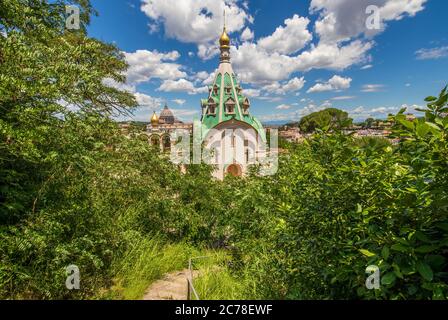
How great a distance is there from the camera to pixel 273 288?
12.9ft

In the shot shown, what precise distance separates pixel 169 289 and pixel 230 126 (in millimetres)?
22542

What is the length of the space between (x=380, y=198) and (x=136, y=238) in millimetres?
5344

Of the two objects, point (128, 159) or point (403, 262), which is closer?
point (403, 262)

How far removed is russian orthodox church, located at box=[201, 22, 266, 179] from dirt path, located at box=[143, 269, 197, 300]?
19.9 m

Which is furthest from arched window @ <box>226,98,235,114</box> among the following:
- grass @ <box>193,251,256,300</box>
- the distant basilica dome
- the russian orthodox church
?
the distant basilica dome

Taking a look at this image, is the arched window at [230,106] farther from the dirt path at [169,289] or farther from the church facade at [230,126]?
the dirt path at [169,289]

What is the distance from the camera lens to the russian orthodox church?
2670 centimetres

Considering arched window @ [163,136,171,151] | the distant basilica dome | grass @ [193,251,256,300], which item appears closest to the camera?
grass @ [193,251,256,300]

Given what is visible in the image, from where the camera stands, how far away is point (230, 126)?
2688 centimetres

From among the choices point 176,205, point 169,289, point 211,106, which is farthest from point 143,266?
point 211,106

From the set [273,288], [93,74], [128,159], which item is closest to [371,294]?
[273,288]

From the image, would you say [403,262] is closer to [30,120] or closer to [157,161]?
[30,120]

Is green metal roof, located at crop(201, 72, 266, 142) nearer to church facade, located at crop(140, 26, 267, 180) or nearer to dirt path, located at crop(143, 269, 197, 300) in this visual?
church facade, located at crop(140, 26, 267, 180)

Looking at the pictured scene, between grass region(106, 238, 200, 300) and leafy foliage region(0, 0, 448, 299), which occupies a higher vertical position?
leafy foliage region(0, 0, 448, 299)
